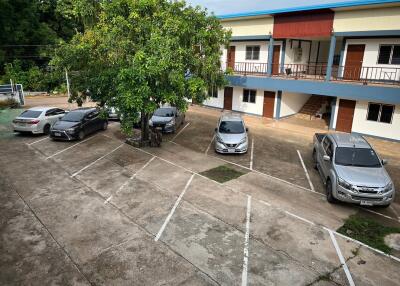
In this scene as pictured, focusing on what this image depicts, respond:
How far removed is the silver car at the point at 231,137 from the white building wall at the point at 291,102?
826 centimetres

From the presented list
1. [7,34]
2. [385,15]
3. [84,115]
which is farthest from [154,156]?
[7,34]

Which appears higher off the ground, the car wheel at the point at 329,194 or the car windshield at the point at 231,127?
the car windshield at the point at 231,127

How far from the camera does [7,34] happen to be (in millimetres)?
37562

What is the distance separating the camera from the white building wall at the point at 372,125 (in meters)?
18.1

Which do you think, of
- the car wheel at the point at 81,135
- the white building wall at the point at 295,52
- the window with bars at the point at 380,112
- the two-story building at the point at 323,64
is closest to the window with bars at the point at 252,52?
the two-story building at the point at 323,64

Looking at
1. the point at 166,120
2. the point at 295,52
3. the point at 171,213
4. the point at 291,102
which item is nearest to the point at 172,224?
the point at 171,213

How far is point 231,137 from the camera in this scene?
51.3 feet

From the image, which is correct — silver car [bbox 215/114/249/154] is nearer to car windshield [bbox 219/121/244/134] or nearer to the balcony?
car windshield [bbox 219/121/244/134]

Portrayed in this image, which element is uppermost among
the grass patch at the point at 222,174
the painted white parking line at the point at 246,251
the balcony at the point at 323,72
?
the balcony at the point at 323,72

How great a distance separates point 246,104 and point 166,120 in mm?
8683

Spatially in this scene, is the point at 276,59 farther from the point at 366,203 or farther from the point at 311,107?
the point at 366,203

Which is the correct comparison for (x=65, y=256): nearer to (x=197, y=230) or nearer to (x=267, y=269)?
(x=197, y=230)

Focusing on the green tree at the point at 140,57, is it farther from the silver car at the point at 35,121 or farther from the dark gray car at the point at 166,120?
the silver car at the point at 35,121

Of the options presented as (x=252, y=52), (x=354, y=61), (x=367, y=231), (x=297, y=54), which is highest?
(x=252, y=52)
